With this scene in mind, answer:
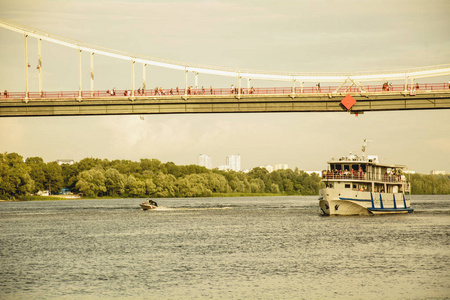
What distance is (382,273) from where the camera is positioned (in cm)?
4075

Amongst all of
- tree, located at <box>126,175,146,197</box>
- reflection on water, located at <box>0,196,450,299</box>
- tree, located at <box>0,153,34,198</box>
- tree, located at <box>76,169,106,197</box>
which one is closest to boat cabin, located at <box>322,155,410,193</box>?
reflection on water, located at <box>0,196,450,299</box>

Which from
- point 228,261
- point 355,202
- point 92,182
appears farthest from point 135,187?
point 228,261

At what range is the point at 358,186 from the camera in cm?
8106

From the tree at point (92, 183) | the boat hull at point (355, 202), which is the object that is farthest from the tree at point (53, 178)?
the boat hull at point (355, 202)

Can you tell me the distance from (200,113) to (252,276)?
139 ft

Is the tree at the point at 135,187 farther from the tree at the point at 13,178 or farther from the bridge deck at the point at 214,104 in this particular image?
the bridge deck at the point at 214,104

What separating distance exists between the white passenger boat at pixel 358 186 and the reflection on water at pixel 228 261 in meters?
6.39

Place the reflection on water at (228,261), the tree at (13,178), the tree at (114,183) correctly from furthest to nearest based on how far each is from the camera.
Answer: the tree at (114,183) < the tree at (13,178) < the reflection on water at (228,261)

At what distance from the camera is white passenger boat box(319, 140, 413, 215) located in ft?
263

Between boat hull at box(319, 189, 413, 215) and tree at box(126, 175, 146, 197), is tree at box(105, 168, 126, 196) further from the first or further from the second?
boat hull at box(319, 189, 413, 215)

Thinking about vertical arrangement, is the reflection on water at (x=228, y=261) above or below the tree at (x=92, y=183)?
A: below

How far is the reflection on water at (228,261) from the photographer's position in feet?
118

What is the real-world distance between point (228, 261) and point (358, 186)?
127ft

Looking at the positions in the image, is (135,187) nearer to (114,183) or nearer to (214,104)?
(114,183)
